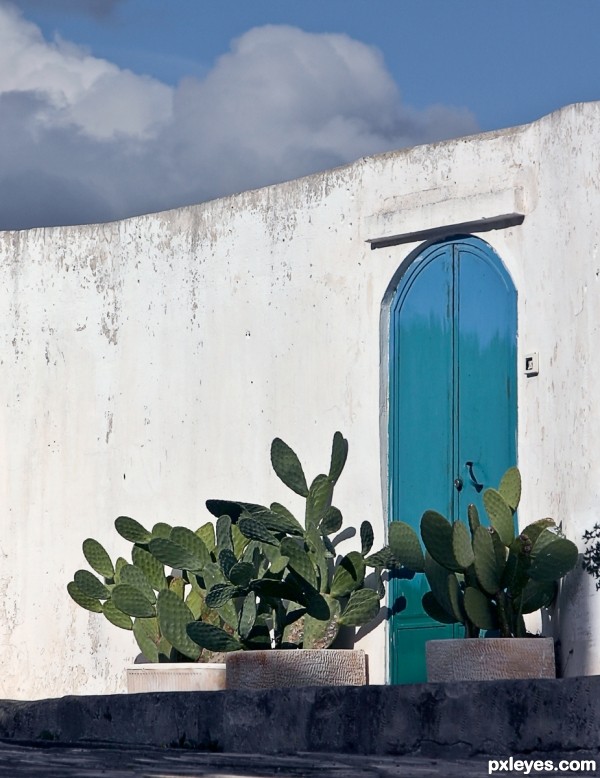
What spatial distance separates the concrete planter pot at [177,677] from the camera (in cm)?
690

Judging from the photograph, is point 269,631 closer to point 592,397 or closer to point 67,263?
point 592,397

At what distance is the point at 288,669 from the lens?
6555 mm

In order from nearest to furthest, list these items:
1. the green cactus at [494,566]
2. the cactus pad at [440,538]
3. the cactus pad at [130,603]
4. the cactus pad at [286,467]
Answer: the green cactus at [494,566] → the cactus pad at [440,538] → the cactus pad at [286,467] → the cactus pad at [130,603]

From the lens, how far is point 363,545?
274 inches

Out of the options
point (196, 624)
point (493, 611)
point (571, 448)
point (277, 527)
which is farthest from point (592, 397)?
point (196, 624)

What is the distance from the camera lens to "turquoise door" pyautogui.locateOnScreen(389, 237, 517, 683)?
6.81 metres

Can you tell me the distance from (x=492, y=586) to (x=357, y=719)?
1.03 m

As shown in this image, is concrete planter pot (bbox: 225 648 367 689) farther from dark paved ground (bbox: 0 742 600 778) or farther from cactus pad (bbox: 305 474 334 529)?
dark paved ground (bbox: 0 742 600 778)

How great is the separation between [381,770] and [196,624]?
2457 millimetres

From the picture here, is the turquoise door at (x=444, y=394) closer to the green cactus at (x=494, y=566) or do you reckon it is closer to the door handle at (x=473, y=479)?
the door handle at (x=473, y=479)

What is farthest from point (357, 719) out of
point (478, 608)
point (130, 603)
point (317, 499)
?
point (130, 603)

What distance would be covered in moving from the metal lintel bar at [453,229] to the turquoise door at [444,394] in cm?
5

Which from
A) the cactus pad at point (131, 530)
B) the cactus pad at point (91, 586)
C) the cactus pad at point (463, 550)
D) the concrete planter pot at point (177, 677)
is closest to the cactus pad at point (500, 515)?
the cactus pad at point (463, 550)

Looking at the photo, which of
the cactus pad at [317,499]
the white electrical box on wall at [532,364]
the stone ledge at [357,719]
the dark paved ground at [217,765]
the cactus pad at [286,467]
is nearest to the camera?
the dark paved ground at [217,765]
